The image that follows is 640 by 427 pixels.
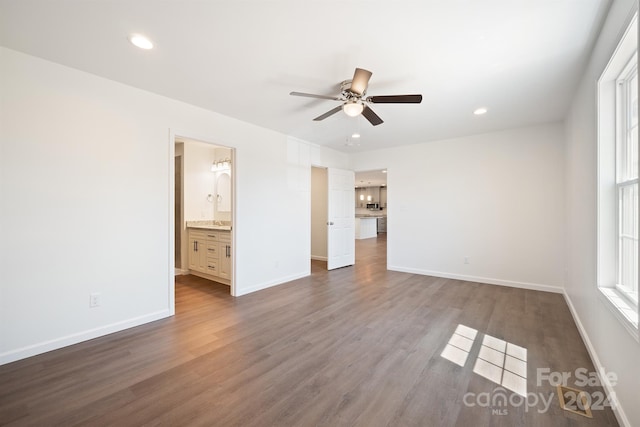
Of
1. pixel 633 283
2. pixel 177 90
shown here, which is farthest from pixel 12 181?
pixel 633 283

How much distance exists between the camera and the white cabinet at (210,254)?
4355 mm

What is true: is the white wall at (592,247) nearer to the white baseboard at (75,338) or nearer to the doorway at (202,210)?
the white baseboard at (75,338)

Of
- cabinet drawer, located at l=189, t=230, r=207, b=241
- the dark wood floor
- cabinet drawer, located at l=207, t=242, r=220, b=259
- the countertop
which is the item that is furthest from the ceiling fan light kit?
the countertop

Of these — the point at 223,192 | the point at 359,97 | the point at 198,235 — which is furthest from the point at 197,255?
the point at 359,97

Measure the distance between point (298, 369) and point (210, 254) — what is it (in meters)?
3.20

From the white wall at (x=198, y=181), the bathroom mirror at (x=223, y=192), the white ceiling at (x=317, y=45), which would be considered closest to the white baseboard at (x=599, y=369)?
the white ceiling at (x=317, y=45)

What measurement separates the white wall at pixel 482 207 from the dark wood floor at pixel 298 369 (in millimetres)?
981

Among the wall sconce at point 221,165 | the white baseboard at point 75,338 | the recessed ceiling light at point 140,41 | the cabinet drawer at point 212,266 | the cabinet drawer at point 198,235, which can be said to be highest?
the recessed ceiling light at point 140,41

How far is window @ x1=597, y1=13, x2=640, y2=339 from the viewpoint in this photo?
1.68 m

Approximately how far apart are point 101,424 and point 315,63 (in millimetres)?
2988

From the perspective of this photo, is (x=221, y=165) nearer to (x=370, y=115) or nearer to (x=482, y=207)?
(x=370, y=115)

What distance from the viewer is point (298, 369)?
2.08 m

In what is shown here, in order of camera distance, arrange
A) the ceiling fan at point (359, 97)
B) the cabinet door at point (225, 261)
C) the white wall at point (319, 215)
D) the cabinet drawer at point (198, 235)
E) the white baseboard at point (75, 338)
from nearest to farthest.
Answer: the white baseboard at point (75, 338) → the ceiling fan at point (359, 97) → the cabinet door at point (225, 261) → the cabinet drawer at point (198, 235) → the white wall at point (319, 215)

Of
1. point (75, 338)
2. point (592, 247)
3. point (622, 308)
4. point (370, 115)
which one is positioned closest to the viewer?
point (622, 308)
